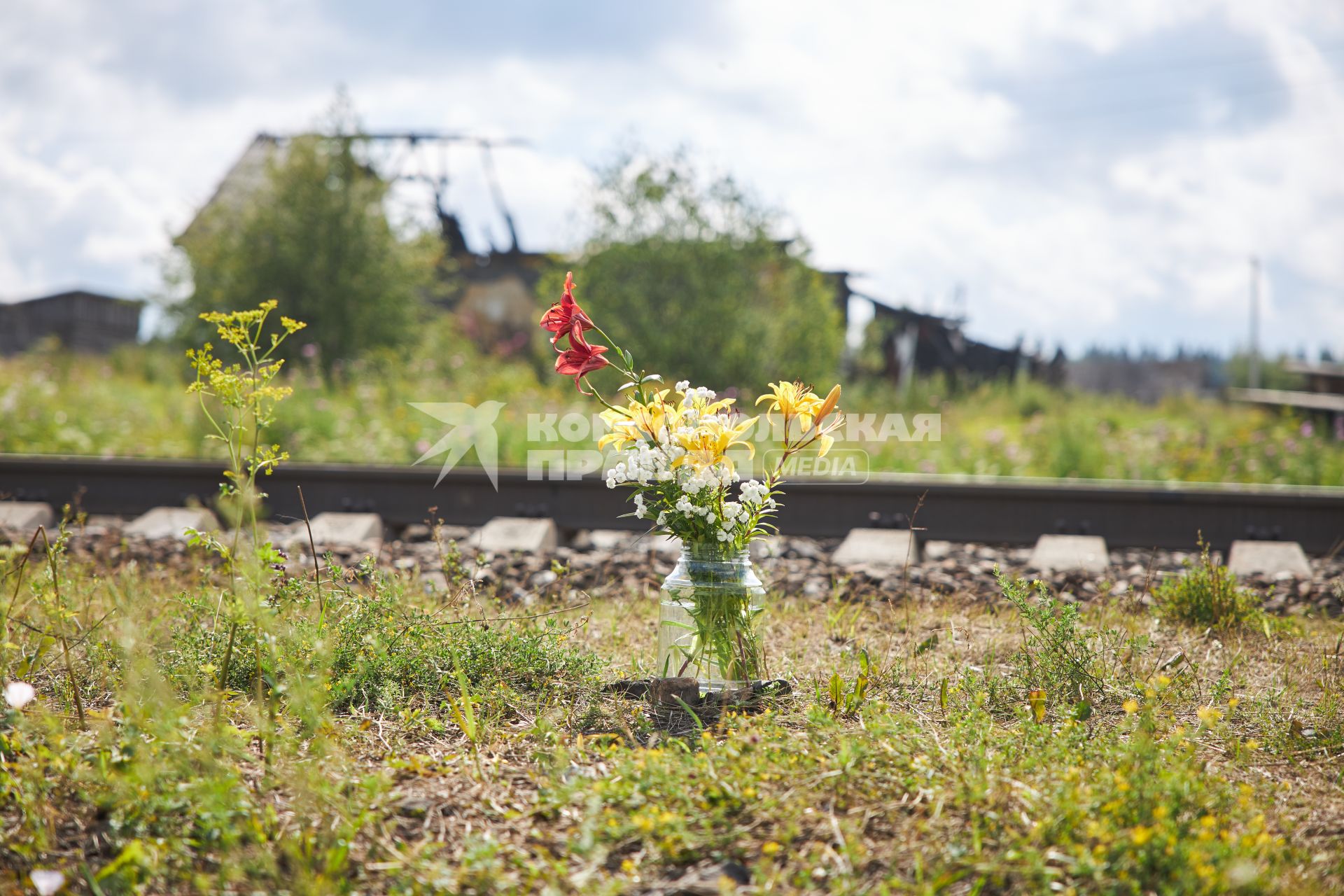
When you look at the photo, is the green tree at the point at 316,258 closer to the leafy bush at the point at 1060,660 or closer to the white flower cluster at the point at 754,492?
the white flower cluster at the point at 754,492

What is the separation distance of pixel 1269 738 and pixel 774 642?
5.40 feet

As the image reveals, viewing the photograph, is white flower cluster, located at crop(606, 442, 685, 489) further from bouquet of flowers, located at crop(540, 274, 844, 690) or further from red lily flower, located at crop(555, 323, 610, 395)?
red lily flower, located at crop(555, 323, 610, 395)

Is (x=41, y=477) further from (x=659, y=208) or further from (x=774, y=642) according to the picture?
(x=659, y=208)

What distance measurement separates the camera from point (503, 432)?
9414mm

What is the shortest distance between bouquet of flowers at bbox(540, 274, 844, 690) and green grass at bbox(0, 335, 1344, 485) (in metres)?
6.04

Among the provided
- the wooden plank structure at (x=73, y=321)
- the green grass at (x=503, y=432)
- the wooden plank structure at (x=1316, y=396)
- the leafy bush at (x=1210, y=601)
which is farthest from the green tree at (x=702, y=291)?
the wooden plank structure at (x=73, y=321)

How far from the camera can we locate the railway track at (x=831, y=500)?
20.6ft

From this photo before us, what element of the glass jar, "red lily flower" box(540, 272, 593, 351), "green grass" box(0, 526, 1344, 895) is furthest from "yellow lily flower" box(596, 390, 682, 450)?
"green grass" box(0, 526, 1344, 895)

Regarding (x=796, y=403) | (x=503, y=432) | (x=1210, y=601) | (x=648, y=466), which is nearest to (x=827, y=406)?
(x=796, y=403)

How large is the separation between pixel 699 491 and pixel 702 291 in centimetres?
1258

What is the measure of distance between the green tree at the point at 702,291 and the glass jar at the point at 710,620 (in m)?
11.3

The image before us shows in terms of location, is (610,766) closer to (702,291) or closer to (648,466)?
(648,466)

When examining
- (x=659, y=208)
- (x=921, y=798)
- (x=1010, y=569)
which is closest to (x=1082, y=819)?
(x=921, y=798)

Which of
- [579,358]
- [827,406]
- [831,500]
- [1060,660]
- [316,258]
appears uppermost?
[316,258]
